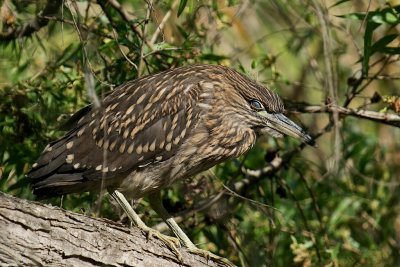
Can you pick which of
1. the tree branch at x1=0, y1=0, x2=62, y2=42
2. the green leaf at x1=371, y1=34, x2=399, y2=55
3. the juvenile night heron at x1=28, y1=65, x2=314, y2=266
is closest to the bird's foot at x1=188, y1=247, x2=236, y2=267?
the juvenile night heron at x1=28, y1=65, x2=314, y2=266

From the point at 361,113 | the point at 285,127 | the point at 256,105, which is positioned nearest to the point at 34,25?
the point at 256,105

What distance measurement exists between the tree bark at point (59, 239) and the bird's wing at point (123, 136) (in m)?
0.80

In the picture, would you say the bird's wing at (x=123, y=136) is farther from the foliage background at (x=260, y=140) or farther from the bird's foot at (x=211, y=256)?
the bird's foot at (x=211, y=256)

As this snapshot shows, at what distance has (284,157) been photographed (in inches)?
245

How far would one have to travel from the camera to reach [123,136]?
520cm

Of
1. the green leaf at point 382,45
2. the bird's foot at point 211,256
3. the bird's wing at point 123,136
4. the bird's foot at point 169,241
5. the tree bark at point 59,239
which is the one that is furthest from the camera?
the green leaf at point 382,45

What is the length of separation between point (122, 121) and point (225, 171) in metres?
1.18

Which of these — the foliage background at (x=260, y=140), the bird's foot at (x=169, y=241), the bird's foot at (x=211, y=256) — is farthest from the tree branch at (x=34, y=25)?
the bird's foot at (x=211, y=256)

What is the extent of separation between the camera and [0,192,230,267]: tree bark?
3.83 m

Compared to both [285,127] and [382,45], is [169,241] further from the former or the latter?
[382,45]

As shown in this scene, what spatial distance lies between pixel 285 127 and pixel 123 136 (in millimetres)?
1006

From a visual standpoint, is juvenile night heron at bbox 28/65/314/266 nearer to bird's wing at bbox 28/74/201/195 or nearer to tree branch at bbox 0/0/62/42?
bird's wing at bbox 28/74/201/195

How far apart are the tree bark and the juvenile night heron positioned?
2.20 feet

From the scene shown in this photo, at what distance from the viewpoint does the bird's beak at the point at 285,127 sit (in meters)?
5.29
